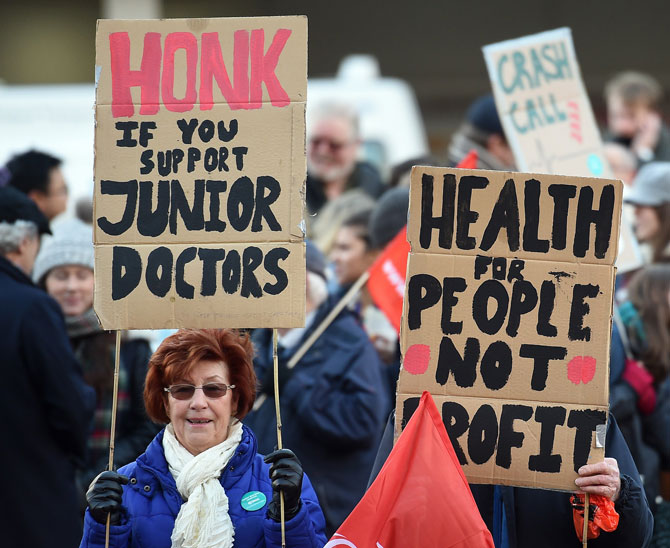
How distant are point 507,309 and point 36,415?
2.21 metres

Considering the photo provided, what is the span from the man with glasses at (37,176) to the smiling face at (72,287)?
0.98 metres

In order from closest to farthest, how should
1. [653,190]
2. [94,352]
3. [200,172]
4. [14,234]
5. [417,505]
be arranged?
[417,505]
[200,172]
[14,234]
[94,352]
[653,190]

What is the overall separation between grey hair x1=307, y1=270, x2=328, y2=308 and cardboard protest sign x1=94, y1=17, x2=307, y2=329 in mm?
1927

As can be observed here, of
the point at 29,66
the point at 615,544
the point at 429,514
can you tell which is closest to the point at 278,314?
the point at 429,514

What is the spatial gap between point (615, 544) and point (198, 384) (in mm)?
1372

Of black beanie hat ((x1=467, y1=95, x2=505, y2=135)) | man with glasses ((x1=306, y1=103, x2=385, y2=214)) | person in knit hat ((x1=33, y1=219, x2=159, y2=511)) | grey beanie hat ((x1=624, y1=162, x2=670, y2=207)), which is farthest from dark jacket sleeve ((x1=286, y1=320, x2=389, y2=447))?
man with glasses ((x1=306, y1=103, x2=385, y2=214))

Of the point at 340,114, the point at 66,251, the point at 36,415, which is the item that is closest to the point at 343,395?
the point at 36,415

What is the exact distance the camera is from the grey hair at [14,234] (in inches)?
210

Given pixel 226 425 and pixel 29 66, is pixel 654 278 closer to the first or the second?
pixel 226 425

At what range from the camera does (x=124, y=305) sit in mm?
3938

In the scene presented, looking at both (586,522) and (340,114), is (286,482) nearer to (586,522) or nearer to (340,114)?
(586,522)

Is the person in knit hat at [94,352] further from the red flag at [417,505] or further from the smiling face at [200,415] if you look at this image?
the red flag at [417,505]

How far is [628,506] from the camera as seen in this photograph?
3801 mm

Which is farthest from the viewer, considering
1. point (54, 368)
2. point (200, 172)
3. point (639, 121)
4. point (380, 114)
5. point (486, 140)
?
point (380, 114)
